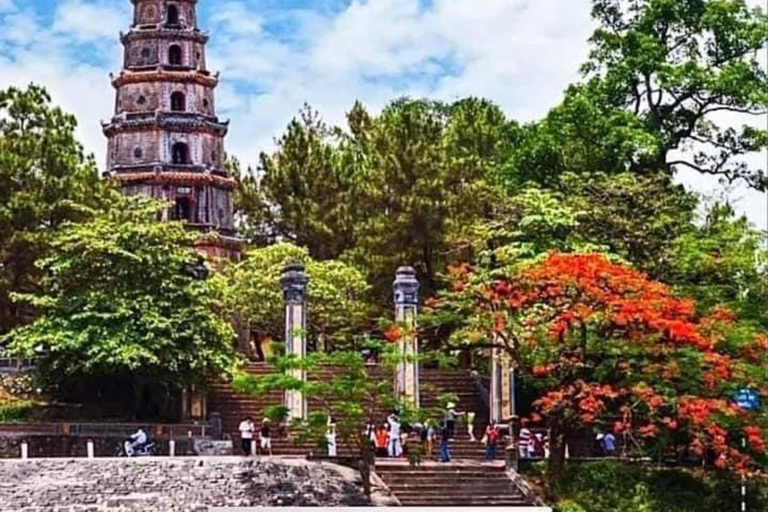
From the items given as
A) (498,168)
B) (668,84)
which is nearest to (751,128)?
(668,84)

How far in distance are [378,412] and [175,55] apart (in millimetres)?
11114

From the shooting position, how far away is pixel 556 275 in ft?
55.0

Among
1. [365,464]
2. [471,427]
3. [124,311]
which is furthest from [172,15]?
[365,464]

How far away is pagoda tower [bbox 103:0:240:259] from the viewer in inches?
1080

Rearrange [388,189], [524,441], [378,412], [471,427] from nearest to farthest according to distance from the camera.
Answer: [524,441] < [378,412] < [471,427] < [388,189]

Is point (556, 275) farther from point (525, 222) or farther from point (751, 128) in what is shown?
point (751, 128)

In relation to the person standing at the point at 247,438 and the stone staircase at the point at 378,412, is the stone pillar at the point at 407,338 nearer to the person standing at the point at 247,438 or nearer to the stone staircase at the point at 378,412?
the stone staircase at the point at 378,412

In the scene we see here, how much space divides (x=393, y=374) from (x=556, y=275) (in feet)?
14.1

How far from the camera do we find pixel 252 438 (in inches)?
707

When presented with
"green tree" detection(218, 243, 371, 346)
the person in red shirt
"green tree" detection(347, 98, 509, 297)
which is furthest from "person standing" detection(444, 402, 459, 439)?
"green tree" detection(218, 243, 371, 346)

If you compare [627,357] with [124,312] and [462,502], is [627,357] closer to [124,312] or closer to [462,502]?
[462,502]

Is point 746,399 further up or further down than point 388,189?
further down

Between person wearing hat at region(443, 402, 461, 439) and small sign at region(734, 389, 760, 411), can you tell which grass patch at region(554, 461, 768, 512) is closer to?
small sign at region(734, 389, 760, 411)

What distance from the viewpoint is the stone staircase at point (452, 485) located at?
53.5 feet
